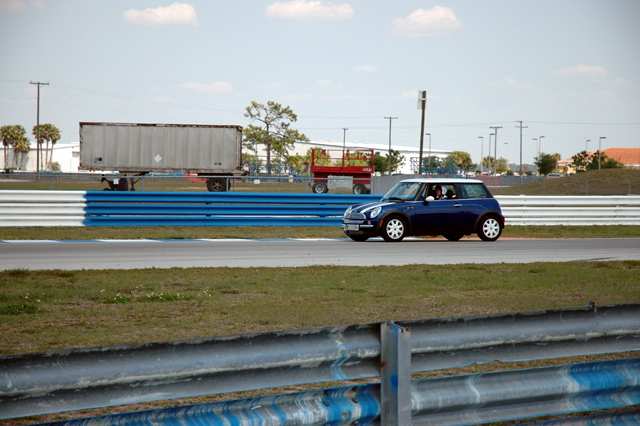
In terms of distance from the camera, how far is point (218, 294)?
26.9 ft

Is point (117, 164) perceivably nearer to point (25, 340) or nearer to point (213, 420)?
point (25, 340)

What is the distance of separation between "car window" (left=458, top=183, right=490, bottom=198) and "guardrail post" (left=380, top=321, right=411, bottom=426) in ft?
45.9

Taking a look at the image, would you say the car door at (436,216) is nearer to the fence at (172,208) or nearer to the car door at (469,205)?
the car door at (469,205)

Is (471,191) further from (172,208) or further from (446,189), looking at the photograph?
(172,208)

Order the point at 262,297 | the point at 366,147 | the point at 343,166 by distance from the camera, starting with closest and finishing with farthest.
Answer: the point at 262,297
the point at 343,166
the point at 366,147

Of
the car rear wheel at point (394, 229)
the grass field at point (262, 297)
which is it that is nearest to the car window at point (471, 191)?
the car rear wheel at point (394, 229)

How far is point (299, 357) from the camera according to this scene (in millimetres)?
2562

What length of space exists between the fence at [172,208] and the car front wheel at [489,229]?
3.91 metres

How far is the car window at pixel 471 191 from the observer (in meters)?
16.3

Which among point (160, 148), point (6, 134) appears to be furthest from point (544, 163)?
point (6, 134)

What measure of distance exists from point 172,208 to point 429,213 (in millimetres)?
7475

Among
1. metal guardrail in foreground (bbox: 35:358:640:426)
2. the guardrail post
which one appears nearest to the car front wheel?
metal guardrail in foreground (bbox: 35:358:640:426)

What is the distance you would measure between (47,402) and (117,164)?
A: 126 ft

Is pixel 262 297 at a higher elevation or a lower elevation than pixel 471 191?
lower
